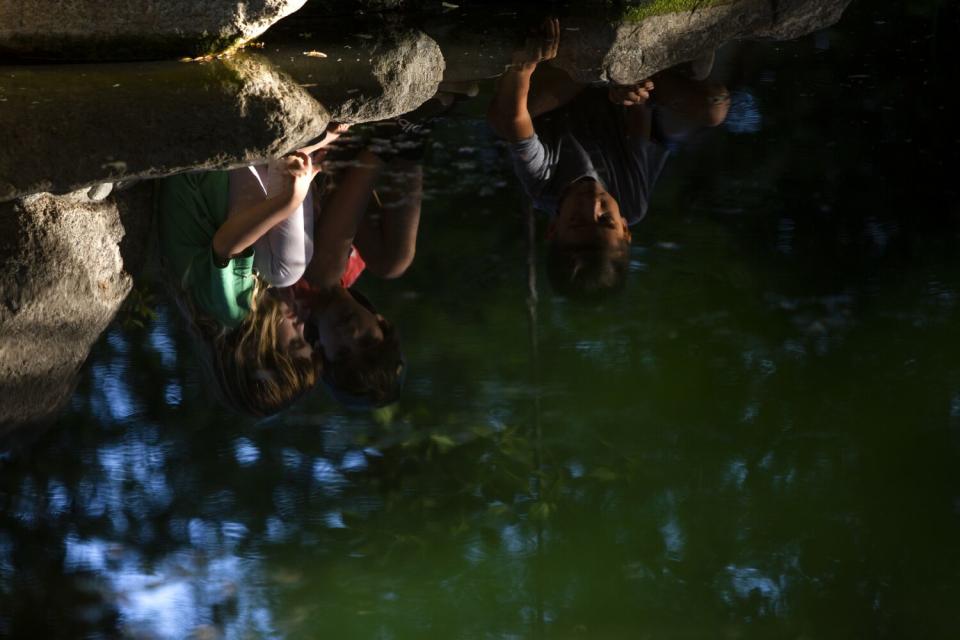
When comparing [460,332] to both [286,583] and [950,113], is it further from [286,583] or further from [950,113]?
[950,113]

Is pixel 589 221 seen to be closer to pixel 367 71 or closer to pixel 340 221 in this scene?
pixel 340 221

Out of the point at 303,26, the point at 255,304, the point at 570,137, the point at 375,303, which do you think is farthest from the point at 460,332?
the point at 303,26

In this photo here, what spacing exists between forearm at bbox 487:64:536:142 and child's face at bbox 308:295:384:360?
930mm

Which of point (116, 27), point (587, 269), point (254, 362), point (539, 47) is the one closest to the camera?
point (254, 362)

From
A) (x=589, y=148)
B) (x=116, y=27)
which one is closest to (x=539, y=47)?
(x=589, y=148)

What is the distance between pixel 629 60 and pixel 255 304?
1920 mm

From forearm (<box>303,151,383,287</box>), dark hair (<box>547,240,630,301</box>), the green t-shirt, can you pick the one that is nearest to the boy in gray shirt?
dark hair (<box>547,240,630,301</box>)

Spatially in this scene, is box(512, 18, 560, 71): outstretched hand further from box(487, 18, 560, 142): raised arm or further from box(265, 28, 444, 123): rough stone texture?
box(265, 28, 444, 123): rough stone texture

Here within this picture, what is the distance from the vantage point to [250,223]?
9.62 ft

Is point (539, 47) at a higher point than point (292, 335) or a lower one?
higher

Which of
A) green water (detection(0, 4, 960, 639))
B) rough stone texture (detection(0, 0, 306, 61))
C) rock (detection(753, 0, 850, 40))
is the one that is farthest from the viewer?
rock (detection(753, 0, 850, 40))

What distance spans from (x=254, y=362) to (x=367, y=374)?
8.8 inches

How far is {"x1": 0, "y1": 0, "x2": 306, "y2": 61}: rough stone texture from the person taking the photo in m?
3.88

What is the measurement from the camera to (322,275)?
110 inches
